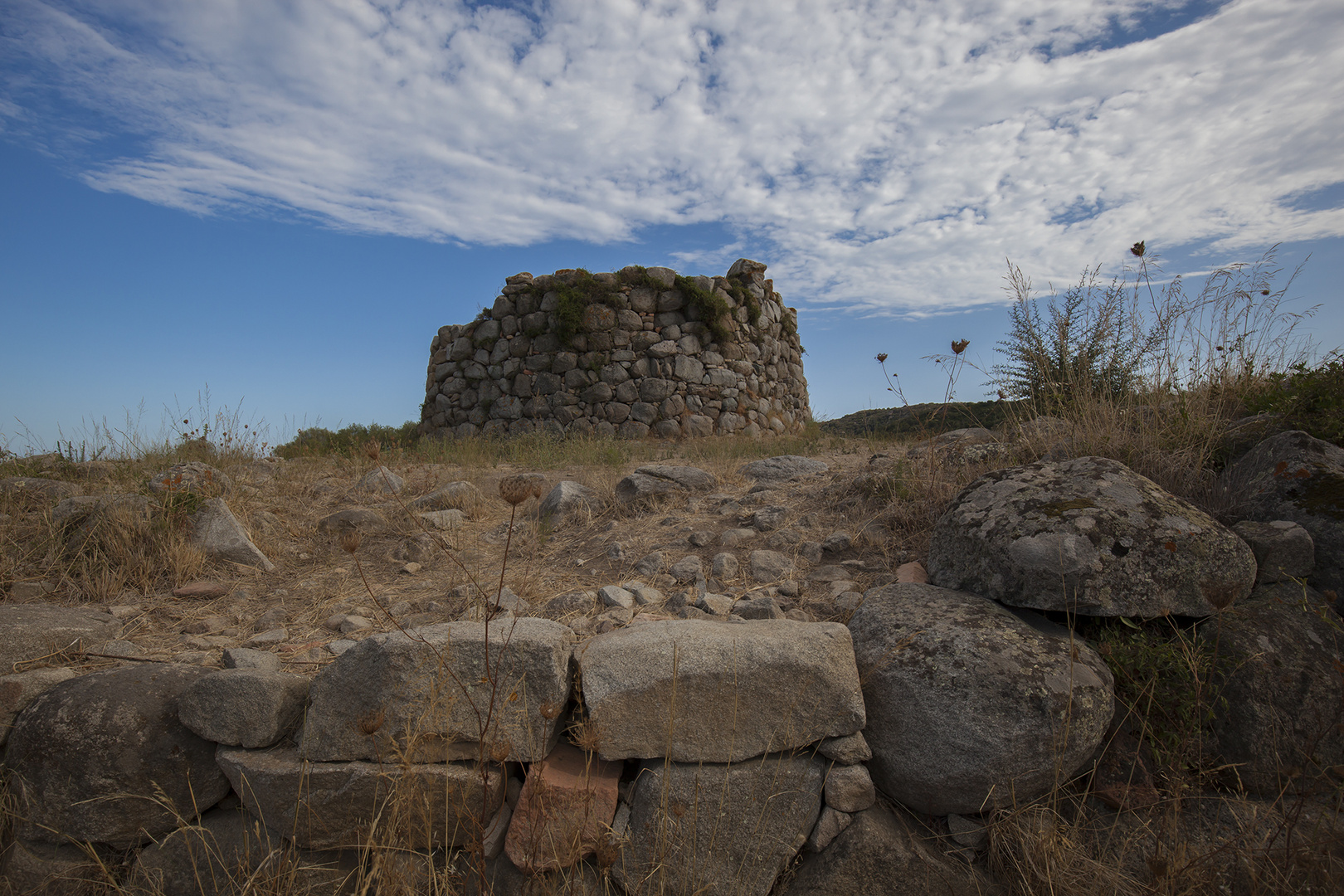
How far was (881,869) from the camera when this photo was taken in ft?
7.21

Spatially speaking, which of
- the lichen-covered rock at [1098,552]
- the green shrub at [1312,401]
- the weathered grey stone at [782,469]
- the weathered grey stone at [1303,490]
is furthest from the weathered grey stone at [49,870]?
the green shrub at [1312,401]

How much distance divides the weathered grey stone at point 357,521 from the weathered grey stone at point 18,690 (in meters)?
1.69

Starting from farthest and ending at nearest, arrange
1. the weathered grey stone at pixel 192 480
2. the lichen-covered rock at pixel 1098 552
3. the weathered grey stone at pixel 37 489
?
the weathered grey stone at pixel 37 489, the weathered grey stone at pixel 192 480, the lichen-covered rock at pixel 1098 552

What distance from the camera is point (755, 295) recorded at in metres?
11.4

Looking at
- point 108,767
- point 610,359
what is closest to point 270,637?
point 108,767

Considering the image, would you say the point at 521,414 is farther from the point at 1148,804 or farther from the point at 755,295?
the point at 1148,804

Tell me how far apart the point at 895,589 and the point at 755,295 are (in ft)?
30.5

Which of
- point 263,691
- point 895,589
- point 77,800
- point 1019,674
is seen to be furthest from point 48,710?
point 1019,674

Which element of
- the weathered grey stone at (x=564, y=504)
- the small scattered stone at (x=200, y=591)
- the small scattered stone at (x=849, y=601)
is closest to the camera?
the small scattered stone at (x=849, y=601)

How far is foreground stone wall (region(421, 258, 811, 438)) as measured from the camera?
404 inches

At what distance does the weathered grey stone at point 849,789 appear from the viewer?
222 cm

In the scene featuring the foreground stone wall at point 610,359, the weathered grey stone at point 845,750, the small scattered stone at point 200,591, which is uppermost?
the foreground stone wall at point 610,359

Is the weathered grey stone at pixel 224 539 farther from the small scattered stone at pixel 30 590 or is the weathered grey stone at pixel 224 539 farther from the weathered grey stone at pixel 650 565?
→ the weathered grey stone at pixel 650 565

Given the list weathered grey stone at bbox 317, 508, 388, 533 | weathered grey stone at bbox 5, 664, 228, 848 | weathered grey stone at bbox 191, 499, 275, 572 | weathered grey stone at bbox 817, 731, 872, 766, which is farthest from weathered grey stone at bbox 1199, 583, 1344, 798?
weathered grey stone at bbox 191, 499, 275, 572
